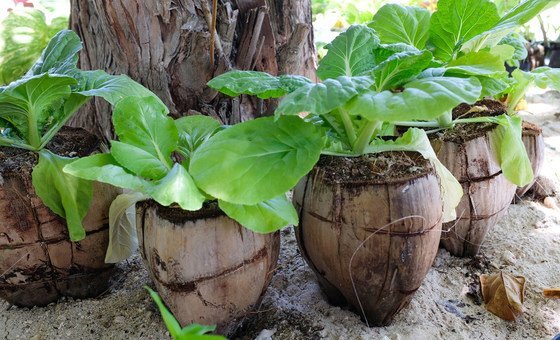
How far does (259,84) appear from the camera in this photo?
44.6 inches

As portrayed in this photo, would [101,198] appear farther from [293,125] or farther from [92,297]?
[293,125]

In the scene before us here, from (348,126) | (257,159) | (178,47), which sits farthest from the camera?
(178,47)

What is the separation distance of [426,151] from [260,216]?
1.30 ft

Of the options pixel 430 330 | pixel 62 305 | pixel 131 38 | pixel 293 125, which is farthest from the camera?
pixel 131 38

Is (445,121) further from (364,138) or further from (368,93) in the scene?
(368,93)

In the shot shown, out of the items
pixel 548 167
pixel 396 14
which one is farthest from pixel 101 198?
pixel 548 167

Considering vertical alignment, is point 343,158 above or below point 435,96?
below

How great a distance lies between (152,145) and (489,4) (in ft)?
3.10

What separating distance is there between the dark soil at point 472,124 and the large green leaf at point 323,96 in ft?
1.45

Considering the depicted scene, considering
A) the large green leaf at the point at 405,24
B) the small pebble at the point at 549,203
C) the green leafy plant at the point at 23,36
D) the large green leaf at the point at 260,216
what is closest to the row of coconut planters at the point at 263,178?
the large green leaf at the point at 260,216

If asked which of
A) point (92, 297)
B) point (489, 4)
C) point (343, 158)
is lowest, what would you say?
point (92, 297)

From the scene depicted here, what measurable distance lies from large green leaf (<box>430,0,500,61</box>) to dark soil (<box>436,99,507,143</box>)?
166 millimetres

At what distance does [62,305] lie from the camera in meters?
1.33

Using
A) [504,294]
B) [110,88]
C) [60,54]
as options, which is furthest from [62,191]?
[504,294]
